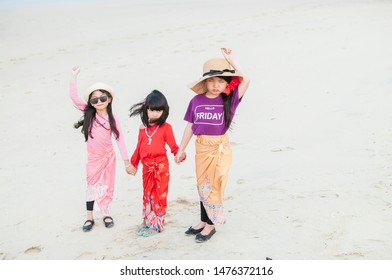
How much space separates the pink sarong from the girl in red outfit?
1.01 feet

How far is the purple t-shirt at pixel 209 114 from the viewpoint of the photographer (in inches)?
167

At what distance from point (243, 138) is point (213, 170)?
2.82 m

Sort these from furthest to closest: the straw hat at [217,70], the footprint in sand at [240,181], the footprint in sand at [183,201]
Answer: the footprint in sand at [240,181] < the footprint in sand at [183,201] < the straw hat at [217,70]

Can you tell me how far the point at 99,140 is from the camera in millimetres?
4703

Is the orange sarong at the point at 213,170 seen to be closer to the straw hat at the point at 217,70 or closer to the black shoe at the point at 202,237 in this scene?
the black shoe at the point at 202,237

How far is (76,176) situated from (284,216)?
2.70 m

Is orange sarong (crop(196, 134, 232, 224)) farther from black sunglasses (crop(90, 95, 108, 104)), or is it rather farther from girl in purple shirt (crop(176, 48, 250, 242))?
black sunglasses (crop(90, 95, 108, 104))

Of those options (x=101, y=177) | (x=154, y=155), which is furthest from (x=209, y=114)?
(x=101, y=177)

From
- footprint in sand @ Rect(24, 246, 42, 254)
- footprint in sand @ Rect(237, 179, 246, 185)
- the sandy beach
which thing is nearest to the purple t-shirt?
the sandy beach

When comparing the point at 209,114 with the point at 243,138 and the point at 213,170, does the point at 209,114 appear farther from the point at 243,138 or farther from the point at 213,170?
the point at 243,138

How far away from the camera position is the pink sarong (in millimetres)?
4754

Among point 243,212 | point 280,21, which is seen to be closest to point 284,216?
point 243,212

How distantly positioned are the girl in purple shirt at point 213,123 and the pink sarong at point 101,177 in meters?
0.74

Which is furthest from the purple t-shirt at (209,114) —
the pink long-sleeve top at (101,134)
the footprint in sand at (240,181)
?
the footprint in sand at (240,181)
